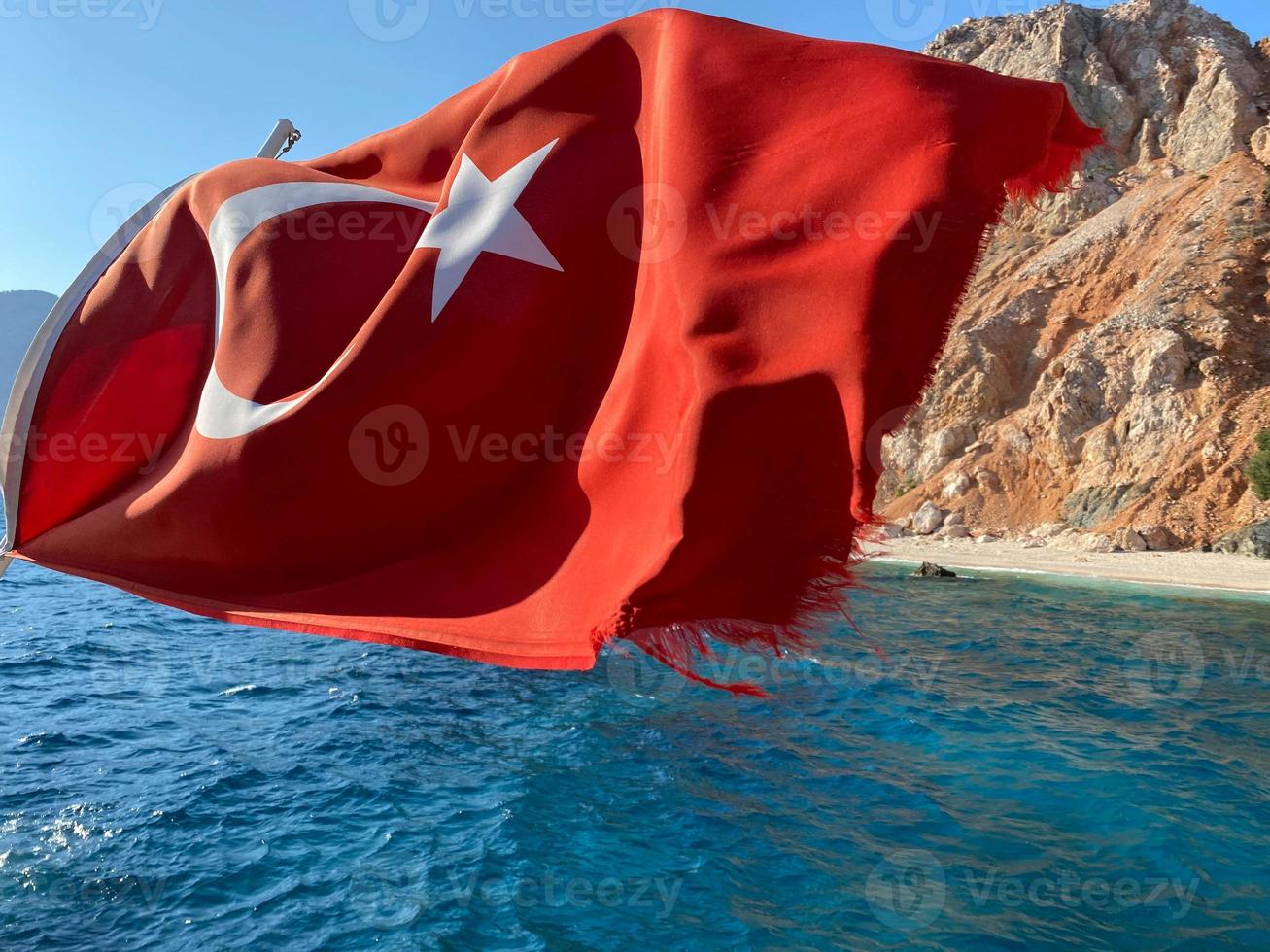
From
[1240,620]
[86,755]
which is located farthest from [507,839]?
[1240,620]

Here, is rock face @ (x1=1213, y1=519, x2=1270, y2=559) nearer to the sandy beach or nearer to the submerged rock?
the sandy beach

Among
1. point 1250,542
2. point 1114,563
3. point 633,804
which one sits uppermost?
point 1250,542

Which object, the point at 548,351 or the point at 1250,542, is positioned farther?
Result: the point at 1250,542

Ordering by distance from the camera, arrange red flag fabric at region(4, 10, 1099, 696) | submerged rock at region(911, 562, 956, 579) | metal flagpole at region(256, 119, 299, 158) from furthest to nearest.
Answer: submerged rock at region(911, 562, 956, 579)
metal flagpole at region(256, 119, 299, 158)
red flag fabric at region(4, 10, 1099, 696)

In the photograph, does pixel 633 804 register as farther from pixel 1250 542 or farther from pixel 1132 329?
pixel 1132 329

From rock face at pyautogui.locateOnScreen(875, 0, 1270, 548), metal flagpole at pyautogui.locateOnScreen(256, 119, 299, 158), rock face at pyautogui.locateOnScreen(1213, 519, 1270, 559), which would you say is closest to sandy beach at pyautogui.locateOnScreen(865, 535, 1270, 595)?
rock face at pyautogui.locateOnScreen(1213, 519, 1270, 559)

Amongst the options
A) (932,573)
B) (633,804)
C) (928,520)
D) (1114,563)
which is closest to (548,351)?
(633,804)

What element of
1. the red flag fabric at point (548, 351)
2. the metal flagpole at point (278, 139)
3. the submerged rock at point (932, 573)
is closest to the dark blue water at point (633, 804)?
the red flag fabric at point (548, 351)
